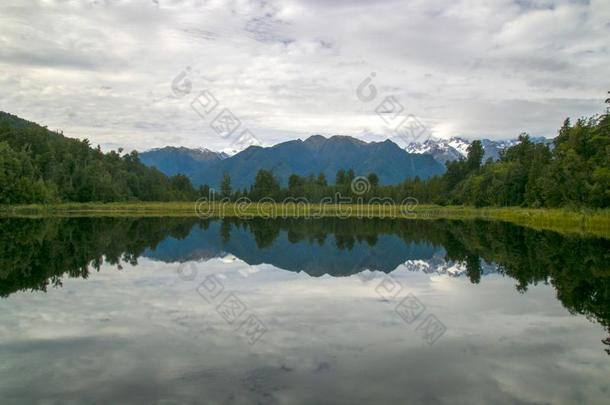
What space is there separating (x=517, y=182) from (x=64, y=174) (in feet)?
284

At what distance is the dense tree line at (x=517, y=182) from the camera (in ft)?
181

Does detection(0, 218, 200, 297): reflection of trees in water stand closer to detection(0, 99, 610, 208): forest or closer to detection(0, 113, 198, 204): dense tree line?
detection(0, 99, 610, 208): forest

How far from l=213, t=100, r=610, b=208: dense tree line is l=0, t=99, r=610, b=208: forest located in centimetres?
11

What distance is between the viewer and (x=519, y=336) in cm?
1205

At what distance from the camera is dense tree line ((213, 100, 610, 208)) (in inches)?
2170

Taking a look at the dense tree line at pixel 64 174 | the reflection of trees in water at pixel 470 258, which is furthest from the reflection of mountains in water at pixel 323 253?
the dense tree line at pixel 64 174

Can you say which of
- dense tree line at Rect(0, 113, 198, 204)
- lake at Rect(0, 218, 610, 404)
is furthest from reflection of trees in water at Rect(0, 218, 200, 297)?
dense tree line at Rect(0, 113, 198, 204)

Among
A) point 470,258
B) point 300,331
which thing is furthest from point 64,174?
point 300,331

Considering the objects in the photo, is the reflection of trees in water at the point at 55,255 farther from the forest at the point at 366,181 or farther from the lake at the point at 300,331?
the forest at the point at 366,181

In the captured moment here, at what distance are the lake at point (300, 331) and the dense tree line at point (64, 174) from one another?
70128 millimetres

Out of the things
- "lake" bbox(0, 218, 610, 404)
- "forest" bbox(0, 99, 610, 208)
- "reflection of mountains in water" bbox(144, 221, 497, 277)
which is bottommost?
"reflection of mountains in water" bbox(144, 221, 497, 277)

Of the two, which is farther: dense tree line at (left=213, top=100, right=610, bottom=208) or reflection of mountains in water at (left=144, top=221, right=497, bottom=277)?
dense tree line at (left=213, top=100, right=610, bottom=208)

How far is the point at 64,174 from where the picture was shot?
11012 cm

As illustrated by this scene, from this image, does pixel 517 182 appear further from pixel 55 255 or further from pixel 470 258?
pixel 55 255
